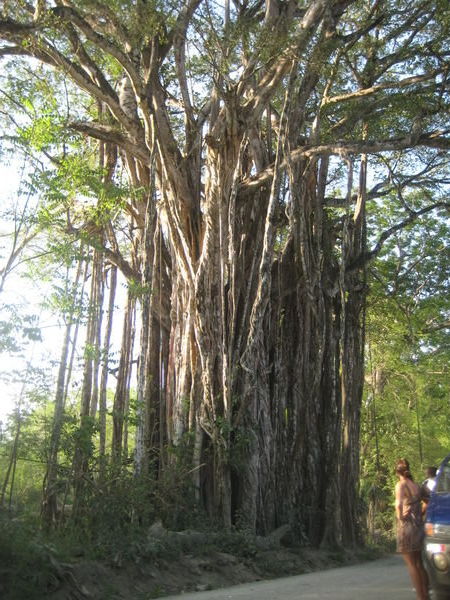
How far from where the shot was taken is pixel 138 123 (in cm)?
930

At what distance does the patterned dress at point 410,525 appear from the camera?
486 centimetres

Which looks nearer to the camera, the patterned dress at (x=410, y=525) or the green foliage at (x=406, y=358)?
Answer: the patterned dress at (x=410, y=525)

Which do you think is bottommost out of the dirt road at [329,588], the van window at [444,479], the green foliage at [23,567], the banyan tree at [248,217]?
the dirt road at [329,588]

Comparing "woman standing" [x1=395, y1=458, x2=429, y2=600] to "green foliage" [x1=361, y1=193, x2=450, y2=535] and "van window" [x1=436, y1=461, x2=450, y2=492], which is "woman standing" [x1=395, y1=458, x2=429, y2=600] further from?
"green foliage" [x1=361, y1=193, x2=450, y2=535]

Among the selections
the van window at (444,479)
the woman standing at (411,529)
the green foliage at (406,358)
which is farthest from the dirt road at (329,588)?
the green foliage at (406,358)

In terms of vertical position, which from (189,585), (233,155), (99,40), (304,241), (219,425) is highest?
(99,40)

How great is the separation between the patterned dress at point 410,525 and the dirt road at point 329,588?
1.59 feet

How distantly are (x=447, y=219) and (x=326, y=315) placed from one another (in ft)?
18.7

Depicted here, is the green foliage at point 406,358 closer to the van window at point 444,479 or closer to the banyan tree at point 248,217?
the banyan tree at point 248,217

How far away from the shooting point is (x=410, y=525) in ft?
16.2

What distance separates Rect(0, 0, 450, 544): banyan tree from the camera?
8.17 meters

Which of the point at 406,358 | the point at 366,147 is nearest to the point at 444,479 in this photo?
the point at 366,147

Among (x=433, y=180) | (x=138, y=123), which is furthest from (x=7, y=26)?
(x=433, y=180)

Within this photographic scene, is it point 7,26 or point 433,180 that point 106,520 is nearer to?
point 7,26
